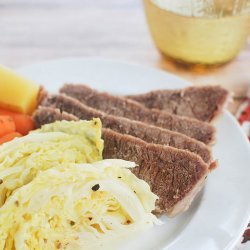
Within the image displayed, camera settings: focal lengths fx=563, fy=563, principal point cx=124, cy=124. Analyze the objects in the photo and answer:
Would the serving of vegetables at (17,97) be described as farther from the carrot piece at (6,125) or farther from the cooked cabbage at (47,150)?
the cooked cabbage at (47,150)

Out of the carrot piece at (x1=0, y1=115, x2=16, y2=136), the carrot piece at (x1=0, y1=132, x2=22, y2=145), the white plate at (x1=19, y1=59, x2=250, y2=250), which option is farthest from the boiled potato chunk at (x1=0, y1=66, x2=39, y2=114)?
the white plate at (x1=19, y1=59, x2=250, y2=250)

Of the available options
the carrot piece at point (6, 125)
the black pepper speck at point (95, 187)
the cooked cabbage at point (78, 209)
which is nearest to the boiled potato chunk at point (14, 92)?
the carrot piece at point (6, 125)

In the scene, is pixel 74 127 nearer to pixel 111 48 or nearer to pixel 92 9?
pixel 111 48

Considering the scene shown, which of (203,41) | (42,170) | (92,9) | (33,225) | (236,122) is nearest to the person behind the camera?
(33,225)

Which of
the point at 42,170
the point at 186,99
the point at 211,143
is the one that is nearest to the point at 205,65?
the point at 186,99

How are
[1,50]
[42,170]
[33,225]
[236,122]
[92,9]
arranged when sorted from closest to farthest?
[33,225] → [42,170] → [236,122] → [1,50] → [92,9]

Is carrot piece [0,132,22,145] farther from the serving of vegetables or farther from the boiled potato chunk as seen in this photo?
the boiled potato chunk
